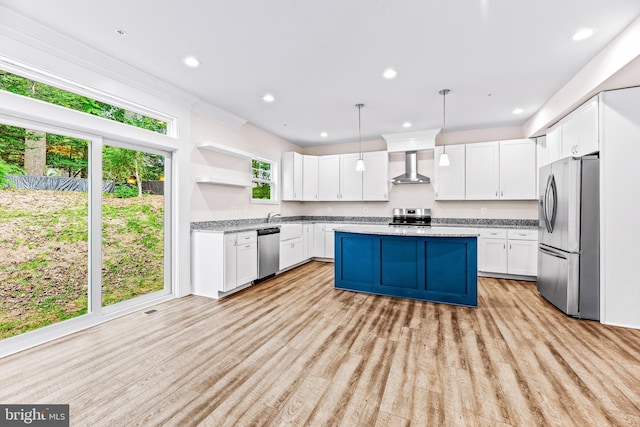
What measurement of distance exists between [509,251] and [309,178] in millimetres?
4233

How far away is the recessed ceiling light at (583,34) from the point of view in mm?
2379

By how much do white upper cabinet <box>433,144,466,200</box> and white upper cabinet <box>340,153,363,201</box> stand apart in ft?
5.24

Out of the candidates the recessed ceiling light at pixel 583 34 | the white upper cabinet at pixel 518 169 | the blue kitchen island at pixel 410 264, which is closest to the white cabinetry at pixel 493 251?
the white upper cabinet at pixel 518 169

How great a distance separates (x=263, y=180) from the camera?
568 centimetres

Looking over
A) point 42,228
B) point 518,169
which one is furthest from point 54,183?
point 518,169

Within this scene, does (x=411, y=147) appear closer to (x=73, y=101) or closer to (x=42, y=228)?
(x=73, y=101)

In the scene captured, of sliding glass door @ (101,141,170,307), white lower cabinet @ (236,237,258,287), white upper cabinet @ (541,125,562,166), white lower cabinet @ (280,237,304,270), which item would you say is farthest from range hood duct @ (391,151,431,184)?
sliding glass door @ (101,141,170,307)

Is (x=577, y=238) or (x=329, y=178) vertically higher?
(x=329, y=178)

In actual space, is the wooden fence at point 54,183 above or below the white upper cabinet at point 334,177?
below

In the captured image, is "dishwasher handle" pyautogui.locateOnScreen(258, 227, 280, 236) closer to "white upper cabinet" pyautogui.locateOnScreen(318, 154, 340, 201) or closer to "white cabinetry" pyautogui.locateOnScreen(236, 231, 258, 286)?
"white cabinetry" pyautogui.locateOnScreen(236, 231, 258, 286)

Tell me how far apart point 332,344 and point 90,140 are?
331cm

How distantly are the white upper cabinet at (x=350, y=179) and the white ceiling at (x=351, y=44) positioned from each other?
2.09 meters

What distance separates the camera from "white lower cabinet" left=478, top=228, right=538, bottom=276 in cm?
457

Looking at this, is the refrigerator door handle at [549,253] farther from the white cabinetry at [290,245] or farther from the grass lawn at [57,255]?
the grass lawn at [57,255]
